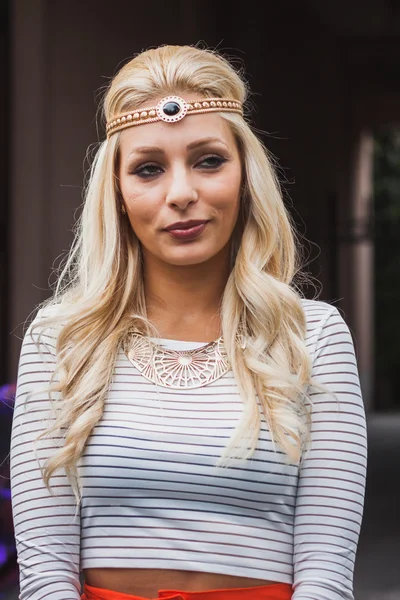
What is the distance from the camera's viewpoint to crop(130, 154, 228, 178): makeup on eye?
175 centimetres

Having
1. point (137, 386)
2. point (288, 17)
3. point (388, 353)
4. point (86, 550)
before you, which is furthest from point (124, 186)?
point (388, 353)

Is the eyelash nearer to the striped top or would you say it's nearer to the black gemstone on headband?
the black gemstone on headband

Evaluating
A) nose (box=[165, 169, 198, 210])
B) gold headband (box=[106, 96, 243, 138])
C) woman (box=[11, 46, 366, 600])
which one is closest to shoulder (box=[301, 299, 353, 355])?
woman (box=[11, 46, 366, 600])

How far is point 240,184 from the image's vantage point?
1.82 metres

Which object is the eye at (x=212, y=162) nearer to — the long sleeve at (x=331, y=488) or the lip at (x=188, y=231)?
the lip at (x=188, y=231)

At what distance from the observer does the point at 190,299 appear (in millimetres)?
1839

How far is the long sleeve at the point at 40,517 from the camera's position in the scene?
5.46ft

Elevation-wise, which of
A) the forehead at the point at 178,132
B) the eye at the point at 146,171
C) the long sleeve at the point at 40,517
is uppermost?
the forehead at the point at 178,132

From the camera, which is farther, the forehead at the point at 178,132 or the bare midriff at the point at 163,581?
the forehead at the point at 178,132

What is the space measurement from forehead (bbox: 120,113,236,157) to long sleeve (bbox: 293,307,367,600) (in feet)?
1.40

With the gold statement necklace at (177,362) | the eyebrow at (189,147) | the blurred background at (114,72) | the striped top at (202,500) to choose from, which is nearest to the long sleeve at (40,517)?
the striped top at (202,500)

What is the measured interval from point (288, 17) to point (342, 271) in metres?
5.49

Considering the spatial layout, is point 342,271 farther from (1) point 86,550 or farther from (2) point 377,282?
(1) point 86,550

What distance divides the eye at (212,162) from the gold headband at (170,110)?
8cm
